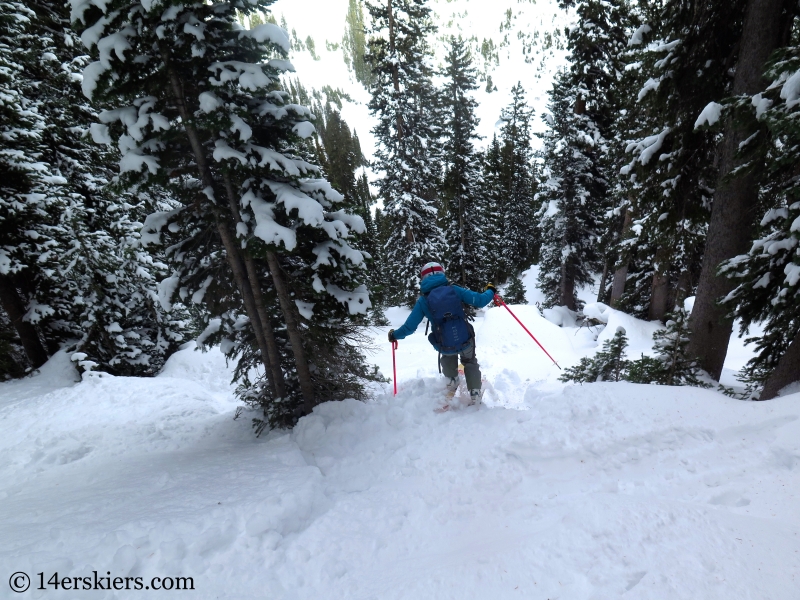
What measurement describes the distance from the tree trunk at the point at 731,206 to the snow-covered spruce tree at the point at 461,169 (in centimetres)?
1823

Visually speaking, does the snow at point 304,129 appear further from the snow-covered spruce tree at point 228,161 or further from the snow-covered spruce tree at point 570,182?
the snow-covered spruce tree at point 570,182

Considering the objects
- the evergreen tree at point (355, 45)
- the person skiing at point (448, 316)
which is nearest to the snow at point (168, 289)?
the person skiing at point (448, 316)

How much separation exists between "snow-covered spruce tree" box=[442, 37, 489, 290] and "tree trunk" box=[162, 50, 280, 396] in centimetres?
1921

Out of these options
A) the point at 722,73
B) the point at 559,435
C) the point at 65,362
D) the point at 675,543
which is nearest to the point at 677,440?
the point at 559,435

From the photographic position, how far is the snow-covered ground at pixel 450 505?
9.48 ft

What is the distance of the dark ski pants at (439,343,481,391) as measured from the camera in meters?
6.20

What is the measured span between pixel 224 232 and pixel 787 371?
8.25 metres

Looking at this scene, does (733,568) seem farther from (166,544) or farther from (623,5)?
(623,5)

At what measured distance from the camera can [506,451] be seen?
4617 mm

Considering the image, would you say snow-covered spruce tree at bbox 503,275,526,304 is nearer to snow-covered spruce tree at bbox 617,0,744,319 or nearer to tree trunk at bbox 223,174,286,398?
snow-covered spruce tree at bbox 617,0,744,319

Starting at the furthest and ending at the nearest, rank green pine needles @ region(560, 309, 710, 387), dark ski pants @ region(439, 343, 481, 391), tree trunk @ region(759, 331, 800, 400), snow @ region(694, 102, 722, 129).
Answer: dark ski pants @ region(439, 343, 481, 391) < green pine needles @ region(560, 309, 710, 387) < snow @ region(694, 102, 722, 129) < tree trunk @ region(759, 331, 800, 400)

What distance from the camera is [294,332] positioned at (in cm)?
622

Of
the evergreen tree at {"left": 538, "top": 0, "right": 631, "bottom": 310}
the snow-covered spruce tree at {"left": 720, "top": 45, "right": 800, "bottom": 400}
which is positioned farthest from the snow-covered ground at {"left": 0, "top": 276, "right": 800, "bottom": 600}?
the evergreen tree at {"left": 538, "top": 0, "right": 631, "bottom": 310}

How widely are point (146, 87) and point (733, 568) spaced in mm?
8430
